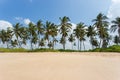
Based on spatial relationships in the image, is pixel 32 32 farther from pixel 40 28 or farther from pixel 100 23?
pixel 100 23

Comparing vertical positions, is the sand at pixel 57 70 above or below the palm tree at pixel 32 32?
below

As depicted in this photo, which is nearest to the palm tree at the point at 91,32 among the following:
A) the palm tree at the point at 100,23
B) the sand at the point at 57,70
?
the palm tree at the point at 100,23

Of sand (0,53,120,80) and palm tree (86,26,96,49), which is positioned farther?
palm tree (86,26,96,49)

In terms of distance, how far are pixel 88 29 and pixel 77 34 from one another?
3760mm

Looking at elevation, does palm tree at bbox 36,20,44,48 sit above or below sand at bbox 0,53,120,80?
above

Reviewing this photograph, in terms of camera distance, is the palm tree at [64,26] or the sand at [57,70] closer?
the sand at [57,70]

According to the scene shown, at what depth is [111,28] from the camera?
52812 mm

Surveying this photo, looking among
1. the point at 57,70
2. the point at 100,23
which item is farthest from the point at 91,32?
the point at 57,70

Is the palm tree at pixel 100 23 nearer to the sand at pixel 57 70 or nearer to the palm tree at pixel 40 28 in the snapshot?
the palm tree at pixel 40 28

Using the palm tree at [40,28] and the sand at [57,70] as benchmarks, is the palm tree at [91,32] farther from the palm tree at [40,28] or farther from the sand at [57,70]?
the sand at [57,70]

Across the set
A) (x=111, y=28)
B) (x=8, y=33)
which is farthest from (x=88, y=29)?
(x=8, y=33)

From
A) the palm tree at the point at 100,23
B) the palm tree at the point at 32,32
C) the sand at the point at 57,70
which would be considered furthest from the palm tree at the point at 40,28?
the sand at the point at 57,70

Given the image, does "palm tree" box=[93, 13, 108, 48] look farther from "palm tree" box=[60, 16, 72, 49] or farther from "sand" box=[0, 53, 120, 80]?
"sand" box=[0, 53, 120, 80]

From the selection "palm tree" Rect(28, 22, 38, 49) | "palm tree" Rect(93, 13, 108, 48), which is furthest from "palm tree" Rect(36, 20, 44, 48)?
"palm tree" Rect(93, 13, 108, 48)
